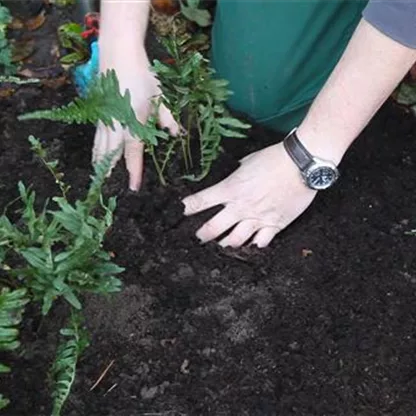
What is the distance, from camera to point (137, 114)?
2.11 m

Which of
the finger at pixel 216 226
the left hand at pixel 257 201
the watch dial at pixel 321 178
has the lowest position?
the finger at pixel 216 226

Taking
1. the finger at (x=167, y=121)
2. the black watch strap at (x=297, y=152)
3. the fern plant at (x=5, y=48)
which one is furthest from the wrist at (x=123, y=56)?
the black watch strap at (x=297, y=152)

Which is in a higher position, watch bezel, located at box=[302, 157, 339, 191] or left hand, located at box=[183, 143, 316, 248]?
watch bezel, located at box=[302, 157, 339, 191]

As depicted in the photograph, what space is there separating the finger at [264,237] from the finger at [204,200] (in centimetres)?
10

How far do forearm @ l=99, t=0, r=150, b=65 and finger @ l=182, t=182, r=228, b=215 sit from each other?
33 centimetres

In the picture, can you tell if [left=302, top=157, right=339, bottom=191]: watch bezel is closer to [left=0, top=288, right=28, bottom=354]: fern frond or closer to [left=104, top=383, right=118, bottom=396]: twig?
[left=104, top=383, right=118, bottom=396]: twig

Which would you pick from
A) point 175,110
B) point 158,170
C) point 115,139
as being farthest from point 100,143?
point 175,110

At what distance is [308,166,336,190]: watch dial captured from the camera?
2.07 m

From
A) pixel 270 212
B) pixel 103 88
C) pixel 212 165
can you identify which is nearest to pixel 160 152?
pixel 212 165

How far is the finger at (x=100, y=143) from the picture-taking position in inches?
84.9

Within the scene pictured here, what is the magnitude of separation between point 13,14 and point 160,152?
34.4 inches

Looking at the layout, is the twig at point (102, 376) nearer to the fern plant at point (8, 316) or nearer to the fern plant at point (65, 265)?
the fern plant at point (65, 265)

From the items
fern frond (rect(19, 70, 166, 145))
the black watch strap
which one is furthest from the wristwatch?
fern frond (rect(19, 70, 166, 145))

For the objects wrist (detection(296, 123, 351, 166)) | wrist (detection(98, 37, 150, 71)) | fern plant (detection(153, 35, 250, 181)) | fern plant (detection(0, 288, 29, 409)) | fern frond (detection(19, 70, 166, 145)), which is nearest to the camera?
fern plant (detection(0, 288, 29, 409))
